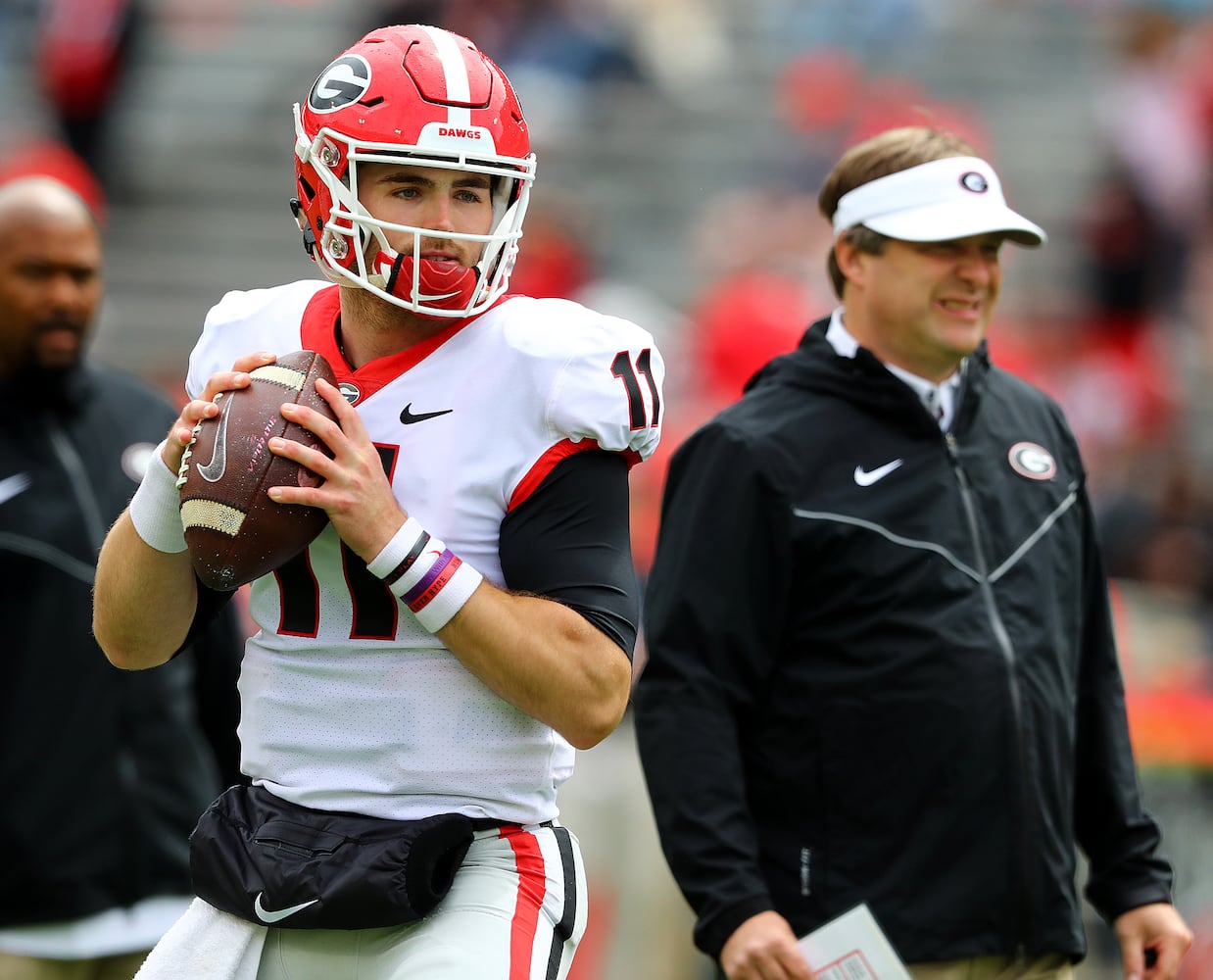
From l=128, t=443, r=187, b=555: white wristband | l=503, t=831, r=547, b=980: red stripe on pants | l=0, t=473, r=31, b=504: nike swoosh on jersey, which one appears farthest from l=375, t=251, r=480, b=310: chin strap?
l=0, t=473, r=31, b=504: nike swoosh on jersey

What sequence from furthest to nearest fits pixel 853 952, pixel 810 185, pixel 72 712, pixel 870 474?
pixel 810 185 → pixel 72 712 → pixel 870 474 → pixel 853 952

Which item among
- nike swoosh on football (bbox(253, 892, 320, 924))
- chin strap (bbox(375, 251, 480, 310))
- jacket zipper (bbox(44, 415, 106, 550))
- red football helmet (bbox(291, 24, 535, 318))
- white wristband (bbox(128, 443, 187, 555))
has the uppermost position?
red football helmet (bbox(291, 24, 535, 318))

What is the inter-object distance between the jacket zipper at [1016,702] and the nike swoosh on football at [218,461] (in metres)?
1.46

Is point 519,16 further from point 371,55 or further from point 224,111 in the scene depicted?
point 371,55

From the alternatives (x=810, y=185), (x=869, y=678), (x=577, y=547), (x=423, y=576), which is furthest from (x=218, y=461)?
(x=810, y=185)

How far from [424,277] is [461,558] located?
15.8 inches

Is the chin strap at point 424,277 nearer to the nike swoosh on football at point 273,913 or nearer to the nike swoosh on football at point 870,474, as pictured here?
the nike swoosh on football at point 273,913

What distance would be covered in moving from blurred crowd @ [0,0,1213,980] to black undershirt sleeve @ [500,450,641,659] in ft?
14.8

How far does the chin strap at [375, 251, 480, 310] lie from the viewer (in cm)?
271

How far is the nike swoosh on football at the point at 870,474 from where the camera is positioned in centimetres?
Answer: 348

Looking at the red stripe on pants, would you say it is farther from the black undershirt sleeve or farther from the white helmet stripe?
the white helmet stripe

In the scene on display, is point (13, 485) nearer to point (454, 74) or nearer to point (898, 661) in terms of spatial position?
point (454, 74)

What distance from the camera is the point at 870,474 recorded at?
11.4 ft

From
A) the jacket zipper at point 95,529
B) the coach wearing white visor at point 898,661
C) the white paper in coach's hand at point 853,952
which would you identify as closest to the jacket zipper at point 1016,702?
the coach wearing white visor at point 898,661
